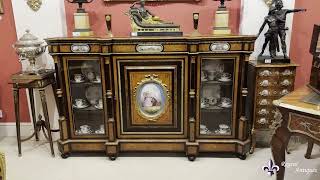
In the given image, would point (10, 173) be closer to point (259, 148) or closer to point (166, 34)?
point (166, 34)

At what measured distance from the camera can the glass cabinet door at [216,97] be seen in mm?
2822

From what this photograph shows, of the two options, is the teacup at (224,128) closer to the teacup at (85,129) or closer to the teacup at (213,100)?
the teacup at (213,100)

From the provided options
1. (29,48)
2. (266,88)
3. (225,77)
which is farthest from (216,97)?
(29,48)

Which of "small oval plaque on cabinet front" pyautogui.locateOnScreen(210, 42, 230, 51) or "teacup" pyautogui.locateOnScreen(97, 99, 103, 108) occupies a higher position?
"small oval plaque on cabinet front" pyautogui.locateOnScreen(210, 42, 230, 51)

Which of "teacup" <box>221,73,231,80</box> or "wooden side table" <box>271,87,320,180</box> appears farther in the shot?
"teacup" <box>221,73,231,80</box>

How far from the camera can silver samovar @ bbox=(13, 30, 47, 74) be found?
2842 millimetres

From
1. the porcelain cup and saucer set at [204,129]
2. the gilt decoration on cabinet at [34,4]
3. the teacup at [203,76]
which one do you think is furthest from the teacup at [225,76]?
the gilt decoration on cabinet at [34,4]

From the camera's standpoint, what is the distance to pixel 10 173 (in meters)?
2.74

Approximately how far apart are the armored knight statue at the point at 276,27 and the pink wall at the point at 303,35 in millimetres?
333

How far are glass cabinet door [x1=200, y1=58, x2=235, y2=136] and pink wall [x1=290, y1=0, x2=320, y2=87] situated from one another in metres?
0.87

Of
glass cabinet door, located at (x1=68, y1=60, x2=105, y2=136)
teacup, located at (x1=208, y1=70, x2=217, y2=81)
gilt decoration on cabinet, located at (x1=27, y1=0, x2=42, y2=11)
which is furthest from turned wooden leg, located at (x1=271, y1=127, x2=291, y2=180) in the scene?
gilt decoration on cabinet, located at (x1=27, y1=0, x2=42, y2=11)

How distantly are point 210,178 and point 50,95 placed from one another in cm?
193

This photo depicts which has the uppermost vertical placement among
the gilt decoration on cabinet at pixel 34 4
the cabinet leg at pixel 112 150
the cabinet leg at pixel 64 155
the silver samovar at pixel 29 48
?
the gilt decoration on cabinet at pixel 34 4

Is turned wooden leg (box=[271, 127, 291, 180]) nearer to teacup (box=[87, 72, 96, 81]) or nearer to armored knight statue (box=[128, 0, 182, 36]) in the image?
armored knight statue (box=[128, 0, 182, 36])
